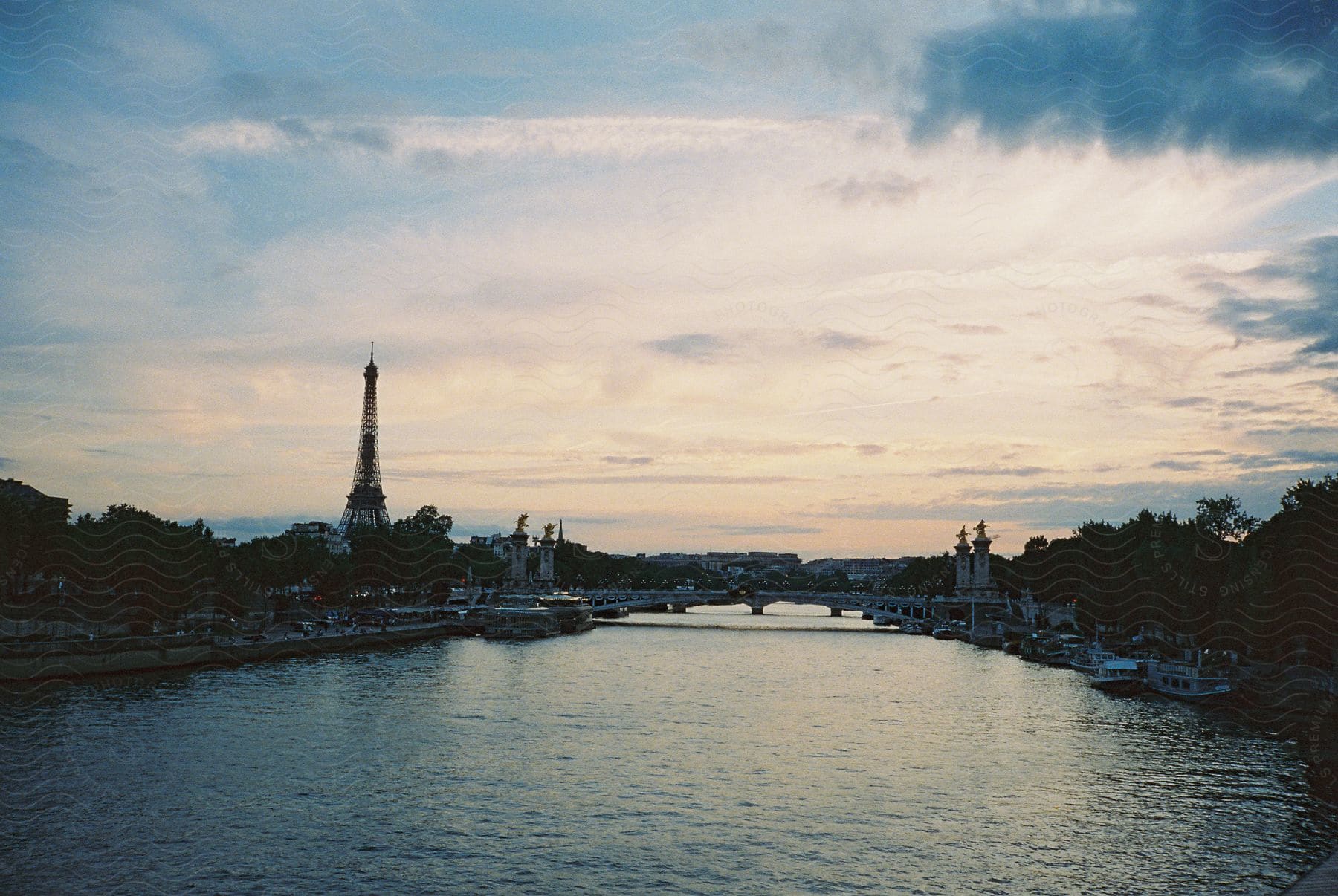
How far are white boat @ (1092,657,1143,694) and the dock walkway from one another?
1647 inches

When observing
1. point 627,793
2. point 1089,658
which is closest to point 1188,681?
point 1089,658

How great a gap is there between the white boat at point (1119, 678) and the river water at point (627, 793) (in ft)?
10.2

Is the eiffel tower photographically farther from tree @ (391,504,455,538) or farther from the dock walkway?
the dock walkway

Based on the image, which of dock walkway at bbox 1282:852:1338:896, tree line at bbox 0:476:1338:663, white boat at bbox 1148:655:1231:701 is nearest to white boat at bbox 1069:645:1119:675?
tree line at bbox 0:476:1338:663

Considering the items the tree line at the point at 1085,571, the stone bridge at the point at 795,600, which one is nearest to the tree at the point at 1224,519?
the tree line at the point at 1085,571

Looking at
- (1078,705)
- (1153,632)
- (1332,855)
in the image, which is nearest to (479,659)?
(1078,705)

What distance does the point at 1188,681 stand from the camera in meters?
60.3

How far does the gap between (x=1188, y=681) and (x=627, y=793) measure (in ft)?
123

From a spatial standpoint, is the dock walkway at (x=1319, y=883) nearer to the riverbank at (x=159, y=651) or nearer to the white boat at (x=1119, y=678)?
the white boat at (x=1119, y=678)

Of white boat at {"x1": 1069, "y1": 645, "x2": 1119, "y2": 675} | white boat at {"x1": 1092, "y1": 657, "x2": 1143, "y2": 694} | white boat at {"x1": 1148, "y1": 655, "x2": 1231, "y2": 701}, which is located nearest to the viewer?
white boat at {"x1": 1148, "y1": 655, "x2": 1231, "y2": 701}

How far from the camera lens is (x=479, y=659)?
8412cm

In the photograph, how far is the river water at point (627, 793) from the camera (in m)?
27.3

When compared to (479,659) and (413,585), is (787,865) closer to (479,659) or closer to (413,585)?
(479,659)

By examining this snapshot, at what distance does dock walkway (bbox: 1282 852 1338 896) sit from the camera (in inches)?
906
